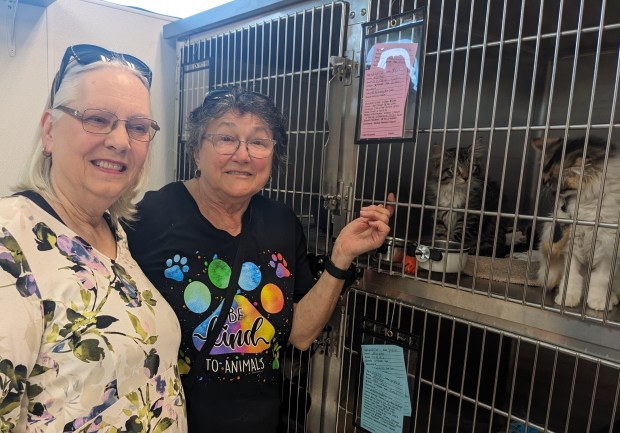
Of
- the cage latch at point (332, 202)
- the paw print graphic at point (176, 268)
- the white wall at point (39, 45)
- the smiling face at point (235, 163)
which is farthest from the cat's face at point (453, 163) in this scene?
the white wall at point (39, 45)

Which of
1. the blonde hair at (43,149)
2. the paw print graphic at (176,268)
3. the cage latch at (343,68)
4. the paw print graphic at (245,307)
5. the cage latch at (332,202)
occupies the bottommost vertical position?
the paw print graphic at (245,307)

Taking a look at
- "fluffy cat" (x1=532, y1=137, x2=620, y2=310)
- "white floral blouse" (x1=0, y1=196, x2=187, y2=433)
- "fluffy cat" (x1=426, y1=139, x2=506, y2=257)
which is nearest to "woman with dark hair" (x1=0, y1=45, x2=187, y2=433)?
"white floral blouse" (x1=0, y1=196, x2=187, y2=433)

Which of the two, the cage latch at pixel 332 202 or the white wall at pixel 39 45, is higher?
the white wall at pixel 39 45

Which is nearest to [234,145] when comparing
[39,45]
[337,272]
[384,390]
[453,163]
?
[337,272]

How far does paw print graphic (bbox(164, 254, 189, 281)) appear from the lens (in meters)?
1.03

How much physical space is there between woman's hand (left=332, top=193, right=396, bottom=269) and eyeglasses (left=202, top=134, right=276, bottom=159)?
A: 0.26m

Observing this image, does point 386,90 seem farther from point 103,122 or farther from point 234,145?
point 103,122

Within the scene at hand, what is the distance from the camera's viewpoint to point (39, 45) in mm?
1544

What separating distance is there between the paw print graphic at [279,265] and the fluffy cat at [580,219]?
57cm

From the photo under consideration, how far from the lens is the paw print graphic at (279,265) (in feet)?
3.70

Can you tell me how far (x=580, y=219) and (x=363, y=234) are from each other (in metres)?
0.43

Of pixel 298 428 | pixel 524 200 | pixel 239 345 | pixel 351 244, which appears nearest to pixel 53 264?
pixel 239 345

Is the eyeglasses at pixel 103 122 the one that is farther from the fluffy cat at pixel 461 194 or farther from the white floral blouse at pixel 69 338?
the fluffy cat at pixel 461 194

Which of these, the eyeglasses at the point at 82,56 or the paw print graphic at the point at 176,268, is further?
the paw print graphic at the point at 176,268
